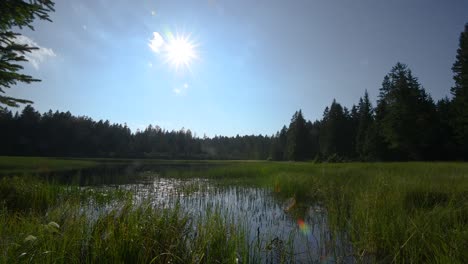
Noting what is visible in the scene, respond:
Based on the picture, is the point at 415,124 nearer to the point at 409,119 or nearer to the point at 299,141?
the point at 409,119

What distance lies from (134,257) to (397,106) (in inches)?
1875

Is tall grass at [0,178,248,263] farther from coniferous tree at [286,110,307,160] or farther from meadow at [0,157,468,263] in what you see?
coniferous tree at [286,110,307,160]

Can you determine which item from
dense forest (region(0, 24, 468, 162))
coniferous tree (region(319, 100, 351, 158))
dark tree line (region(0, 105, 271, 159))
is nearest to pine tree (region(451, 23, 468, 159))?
dense forest (region(0, 24, 468, 162))

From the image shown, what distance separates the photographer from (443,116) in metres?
43.0

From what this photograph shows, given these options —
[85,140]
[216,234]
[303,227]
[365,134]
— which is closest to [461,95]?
[365,134]

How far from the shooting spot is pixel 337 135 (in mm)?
61438

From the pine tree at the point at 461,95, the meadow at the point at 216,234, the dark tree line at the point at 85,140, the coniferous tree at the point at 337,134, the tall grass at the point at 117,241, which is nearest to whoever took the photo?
the tall grass at the point at 117,241

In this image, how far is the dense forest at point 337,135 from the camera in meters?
39.0

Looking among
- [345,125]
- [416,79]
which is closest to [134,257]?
[416,79]

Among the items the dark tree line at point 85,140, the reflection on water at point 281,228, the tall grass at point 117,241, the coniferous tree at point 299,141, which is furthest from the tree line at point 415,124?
the dark tree line at point 85,140

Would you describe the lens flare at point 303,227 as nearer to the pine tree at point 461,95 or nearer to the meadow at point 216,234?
the meadow at point 216,234

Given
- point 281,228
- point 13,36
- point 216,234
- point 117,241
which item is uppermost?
point 13,36

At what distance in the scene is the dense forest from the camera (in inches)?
1536

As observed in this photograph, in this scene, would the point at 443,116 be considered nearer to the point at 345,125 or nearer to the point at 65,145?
the point at 345,125
